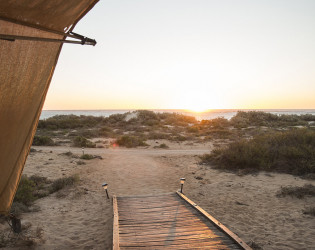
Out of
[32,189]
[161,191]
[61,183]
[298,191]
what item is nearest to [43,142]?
[61,183]

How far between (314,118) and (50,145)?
44.7 meters

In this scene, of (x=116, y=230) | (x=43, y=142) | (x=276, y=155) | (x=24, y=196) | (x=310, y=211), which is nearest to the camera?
(x=116, y=230)

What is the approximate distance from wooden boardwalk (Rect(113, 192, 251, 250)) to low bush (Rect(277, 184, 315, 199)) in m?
3.83

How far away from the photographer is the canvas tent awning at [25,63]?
219 centimetres

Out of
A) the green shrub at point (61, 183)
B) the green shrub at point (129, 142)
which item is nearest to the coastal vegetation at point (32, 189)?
the green shrub at point (61, 183)

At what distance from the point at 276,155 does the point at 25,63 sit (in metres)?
11.9

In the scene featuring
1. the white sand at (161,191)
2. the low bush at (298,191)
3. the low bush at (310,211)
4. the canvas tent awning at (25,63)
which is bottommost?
the white sand at (161,191)

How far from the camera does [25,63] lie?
264 cm

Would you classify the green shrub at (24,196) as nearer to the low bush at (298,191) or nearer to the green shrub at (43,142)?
the low bush at (298,191)

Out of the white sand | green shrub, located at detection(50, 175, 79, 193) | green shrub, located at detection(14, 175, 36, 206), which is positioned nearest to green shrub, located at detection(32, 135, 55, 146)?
the white sand

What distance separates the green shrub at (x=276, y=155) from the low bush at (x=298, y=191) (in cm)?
215

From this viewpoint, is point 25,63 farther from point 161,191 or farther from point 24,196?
point 161,191

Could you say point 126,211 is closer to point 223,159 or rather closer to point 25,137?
point 25,137

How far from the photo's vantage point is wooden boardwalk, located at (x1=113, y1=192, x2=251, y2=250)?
14.6 feet
